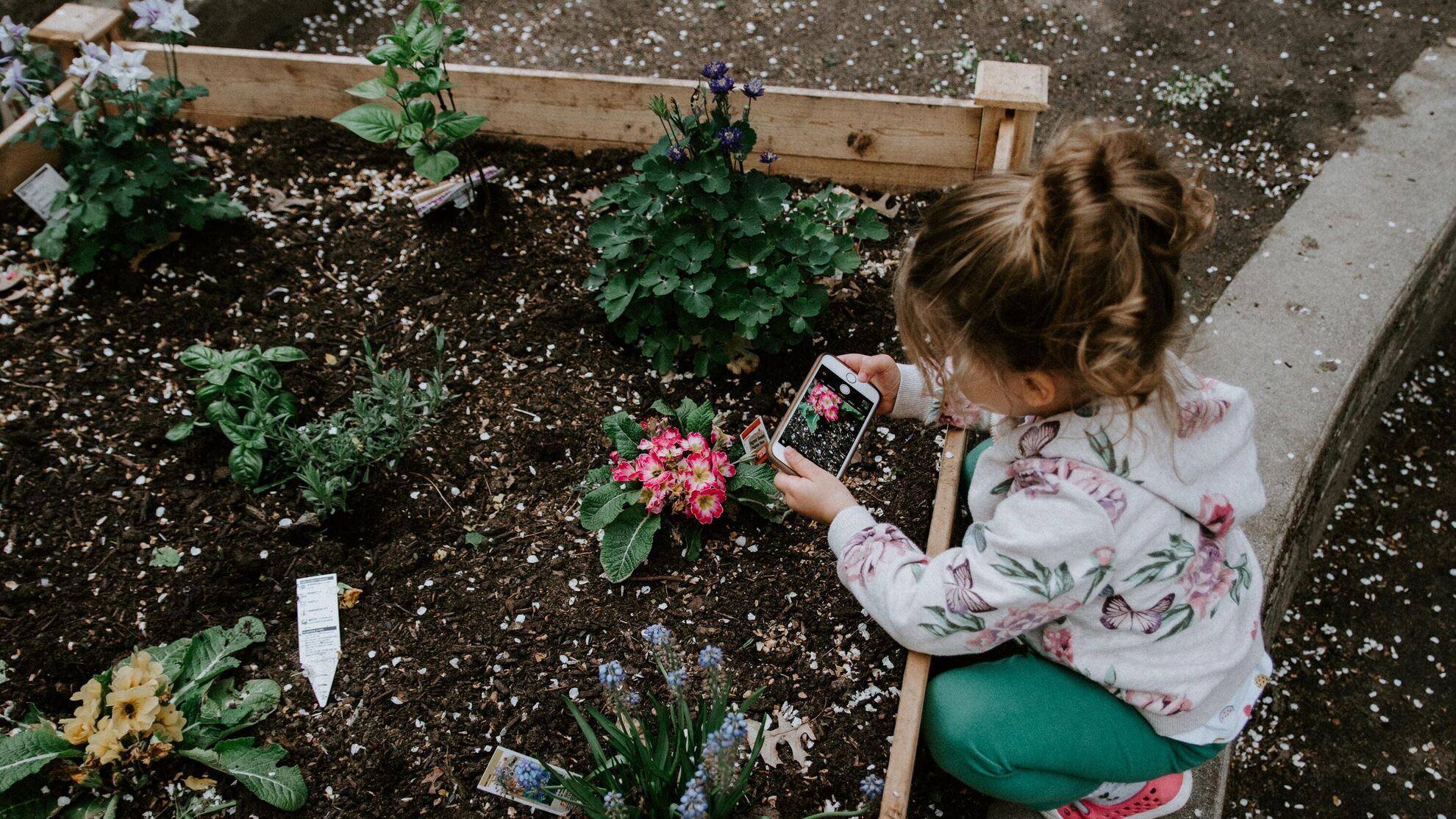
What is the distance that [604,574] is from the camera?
7.21 ft

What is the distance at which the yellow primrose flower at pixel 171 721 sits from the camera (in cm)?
181

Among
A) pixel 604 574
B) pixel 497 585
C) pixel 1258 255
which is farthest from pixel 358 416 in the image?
pixel 1258 255

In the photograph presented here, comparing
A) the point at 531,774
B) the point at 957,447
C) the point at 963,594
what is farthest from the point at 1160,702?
the point at 531,774

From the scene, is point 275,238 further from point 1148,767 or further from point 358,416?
point 1148,767

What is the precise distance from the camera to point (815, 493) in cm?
199

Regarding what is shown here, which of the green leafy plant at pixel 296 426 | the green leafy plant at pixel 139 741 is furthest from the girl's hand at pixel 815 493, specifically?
the green leafy plant at pixel 139 741

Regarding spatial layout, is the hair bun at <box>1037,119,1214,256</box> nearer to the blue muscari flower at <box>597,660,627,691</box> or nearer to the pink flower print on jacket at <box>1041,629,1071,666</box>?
the pink flower print on jacket at <box>1041,629,1071,666</box>

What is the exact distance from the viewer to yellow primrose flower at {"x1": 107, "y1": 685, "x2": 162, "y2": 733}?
1766 mm

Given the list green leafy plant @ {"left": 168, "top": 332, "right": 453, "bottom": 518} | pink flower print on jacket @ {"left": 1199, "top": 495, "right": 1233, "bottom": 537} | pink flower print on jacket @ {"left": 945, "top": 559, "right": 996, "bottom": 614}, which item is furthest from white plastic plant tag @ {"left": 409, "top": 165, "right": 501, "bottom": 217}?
pink flower print on jacket @ {"left": 1199, "top": 495, "right": 1233, "bottom": 537}

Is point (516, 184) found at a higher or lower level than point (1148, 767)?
higher

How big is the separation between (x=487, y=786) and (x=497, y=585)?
464mm

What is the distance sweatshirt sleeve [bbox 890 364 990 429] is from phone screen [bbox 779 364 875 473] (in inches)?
4.2

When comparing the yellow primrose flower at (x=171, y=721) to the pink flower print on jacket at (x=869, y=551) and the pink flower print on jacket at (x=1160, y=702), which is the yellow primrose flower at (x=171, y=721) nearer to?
the pink flower print on jacket at (x=869, y=551)

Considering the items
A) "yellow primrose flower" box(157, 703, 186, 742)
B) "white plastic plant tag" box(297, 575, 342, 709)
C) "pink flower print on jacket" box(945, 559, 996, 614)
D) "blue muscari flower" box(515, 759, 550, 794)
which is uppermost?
"pink flower print on jacket" box(945, 559, 996, 614)
